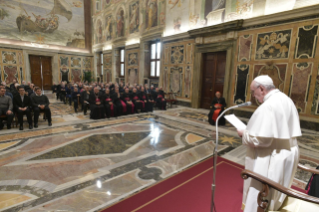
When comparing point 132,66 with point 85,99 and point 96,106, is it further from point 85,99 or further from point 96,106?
point 96,106

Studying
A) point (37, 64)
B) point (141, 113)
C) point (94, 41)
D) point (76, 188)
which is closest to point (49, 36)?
point (37, 64)

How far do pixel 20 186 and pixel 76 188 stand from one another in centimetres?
87

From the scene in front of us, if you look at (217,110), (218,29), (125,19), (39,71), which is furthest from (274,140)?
(39,71)

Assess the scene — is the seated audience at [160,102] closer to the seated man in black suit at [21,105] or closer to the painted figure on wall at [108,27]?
the seated man in black suit at [21,105]

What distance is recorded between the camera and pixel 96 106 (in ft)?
→ 22.9

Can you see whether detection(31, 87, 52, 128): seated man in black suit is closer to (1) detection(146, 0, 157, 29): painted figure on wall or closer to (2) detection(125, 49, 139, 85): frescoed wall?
(2) detection(125, 49, 139, 85): frescoed wall

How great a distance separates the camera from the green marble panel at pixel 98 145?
3.86 meters

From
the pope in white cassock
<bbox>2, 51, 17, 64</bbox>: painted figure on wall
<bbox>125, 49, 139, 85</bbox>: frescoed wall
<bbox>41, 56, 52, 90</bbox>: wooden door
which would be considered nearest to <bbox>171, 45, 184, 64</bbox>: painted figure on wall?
<bbox>125, 49, 139, 85</bbox>: frescoed wall

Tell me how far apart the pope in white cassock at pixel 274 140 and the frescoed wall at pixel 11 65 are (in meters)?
17.0

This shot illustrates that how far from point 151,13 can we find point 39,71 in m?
10.9

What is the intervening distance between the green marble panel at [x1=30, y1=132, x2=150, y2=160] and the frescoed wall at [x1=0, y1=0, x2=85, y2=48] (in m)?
14.7

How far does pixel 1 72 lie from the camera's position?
13125 mm

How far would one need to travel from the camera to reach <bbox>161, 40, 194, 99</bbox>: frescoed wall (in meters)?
9.66

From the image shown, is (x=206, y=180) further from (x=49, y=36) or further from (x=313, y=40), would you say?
(x=49, y=36)
